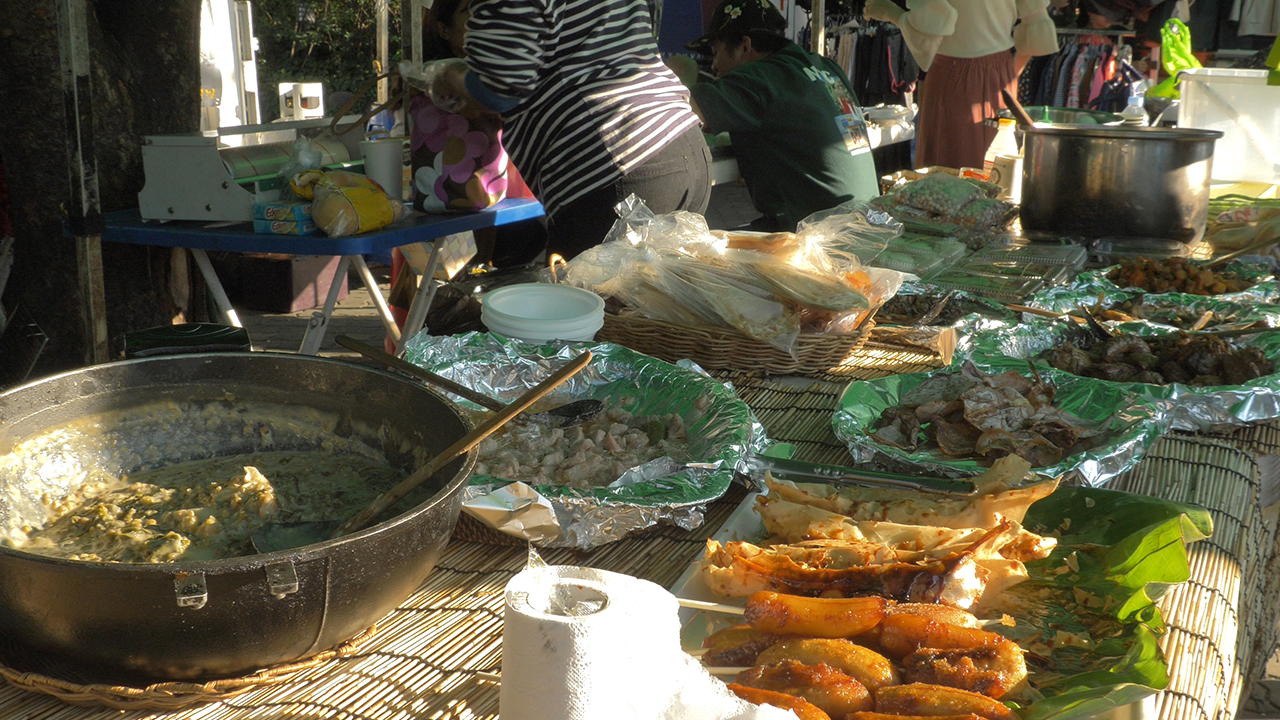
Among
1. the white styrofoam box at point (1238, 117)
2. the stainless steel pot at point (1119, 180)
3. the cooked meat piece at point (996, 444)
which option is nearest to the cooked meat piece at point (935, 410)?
the cooked meat piece at point (996, 444)

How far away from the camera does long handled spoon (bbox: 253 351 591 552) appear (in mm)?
999

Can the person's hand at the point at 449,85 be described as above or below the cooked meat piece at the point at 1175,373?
above

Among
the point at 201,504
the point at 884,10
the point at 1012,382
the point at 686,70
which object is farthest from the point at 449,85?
the point at 884,10

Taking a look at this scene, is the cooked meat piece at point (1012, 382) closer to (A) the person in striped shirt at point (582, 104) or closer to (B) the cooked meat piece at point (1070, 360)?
(B) the cooked meat piece at point (1070, 360)

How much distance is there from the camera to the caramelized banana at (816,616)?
3.21 feet

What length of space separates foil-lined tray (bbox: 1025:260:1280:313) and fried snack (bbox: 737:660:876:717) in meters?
1.68

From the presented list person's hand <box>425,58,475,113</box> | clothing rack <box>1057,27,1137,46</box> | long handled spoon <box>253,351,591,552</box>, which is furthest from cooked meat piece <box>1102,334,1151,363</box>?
clothing rack <box>1057,27,1137,46</box>

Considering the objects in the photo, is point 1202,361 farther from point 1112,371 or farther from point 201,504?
point 201,504

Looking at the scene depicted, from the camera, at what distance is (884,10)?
5977 mm

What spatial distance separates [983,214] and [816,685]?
8.96 feet

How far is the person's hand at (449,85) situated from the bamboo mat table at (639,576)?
1.87 m

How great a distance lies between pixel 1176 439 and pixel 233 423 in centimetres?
155

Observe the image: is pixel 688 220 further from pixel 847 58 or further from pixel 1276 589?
pixel 847 58

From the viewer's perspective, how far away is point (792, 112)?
392 cm
